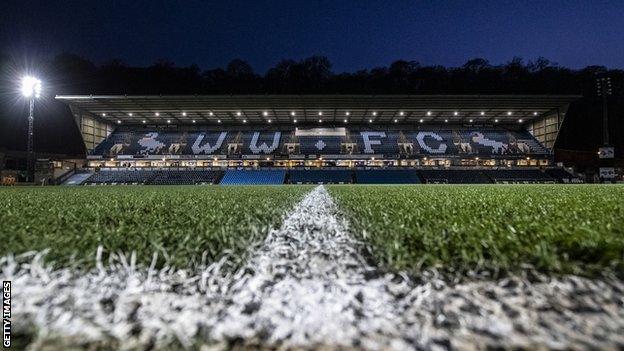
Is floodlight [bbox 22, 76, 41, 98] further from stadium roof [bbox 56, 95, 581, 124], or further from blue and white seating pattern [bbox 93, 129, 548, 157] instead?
blue and white seating pattern [bbox 93, 129, 548, 157]

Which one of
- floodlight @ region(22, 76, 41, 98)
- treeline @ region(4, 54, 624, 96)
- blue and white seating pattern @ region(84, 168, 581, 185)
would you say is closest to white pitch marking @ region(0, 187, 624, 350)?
floodlight @ region(22, 76, 41, 98)

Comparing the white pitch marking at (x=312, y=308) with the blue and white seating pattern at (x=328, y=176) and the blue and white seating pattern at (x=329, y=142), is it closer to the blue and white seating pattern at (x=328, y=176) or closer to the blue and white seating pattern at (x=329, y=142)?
the blue and white seating pattern at (x=328, y=176)

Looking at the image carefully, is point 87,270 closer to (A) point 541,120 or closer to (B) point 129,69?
(A) point 541,120

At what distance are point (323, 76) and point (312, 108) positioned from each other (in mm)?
24033

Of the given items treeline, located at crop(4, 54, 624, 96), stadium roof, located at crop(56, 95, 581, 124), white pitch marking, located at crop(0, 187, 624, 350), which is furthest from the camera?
treeline, located at crop(4, 54, 624, 96)

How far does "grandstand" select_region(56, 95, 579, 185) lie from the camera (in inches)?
1535

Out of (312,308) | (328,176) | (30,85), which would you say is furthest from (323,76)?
(312,308)

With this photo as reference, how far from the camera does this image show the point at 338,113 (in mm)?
43312

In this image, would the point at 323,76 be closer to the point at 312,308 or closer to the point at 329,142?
the point at 329,142

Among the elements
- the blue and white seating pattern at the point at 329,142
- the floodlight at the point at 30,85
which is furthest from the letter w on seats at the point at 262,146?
the floodlight at the point at 30,85

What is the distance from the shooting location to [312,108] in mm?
41406

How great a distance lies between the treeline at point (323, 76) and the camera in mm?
54375

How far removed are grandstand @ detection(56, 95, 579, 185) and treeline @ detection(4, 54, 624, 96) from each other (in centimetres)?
886

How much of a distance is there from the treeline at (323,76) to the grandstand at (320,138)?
349 inches
